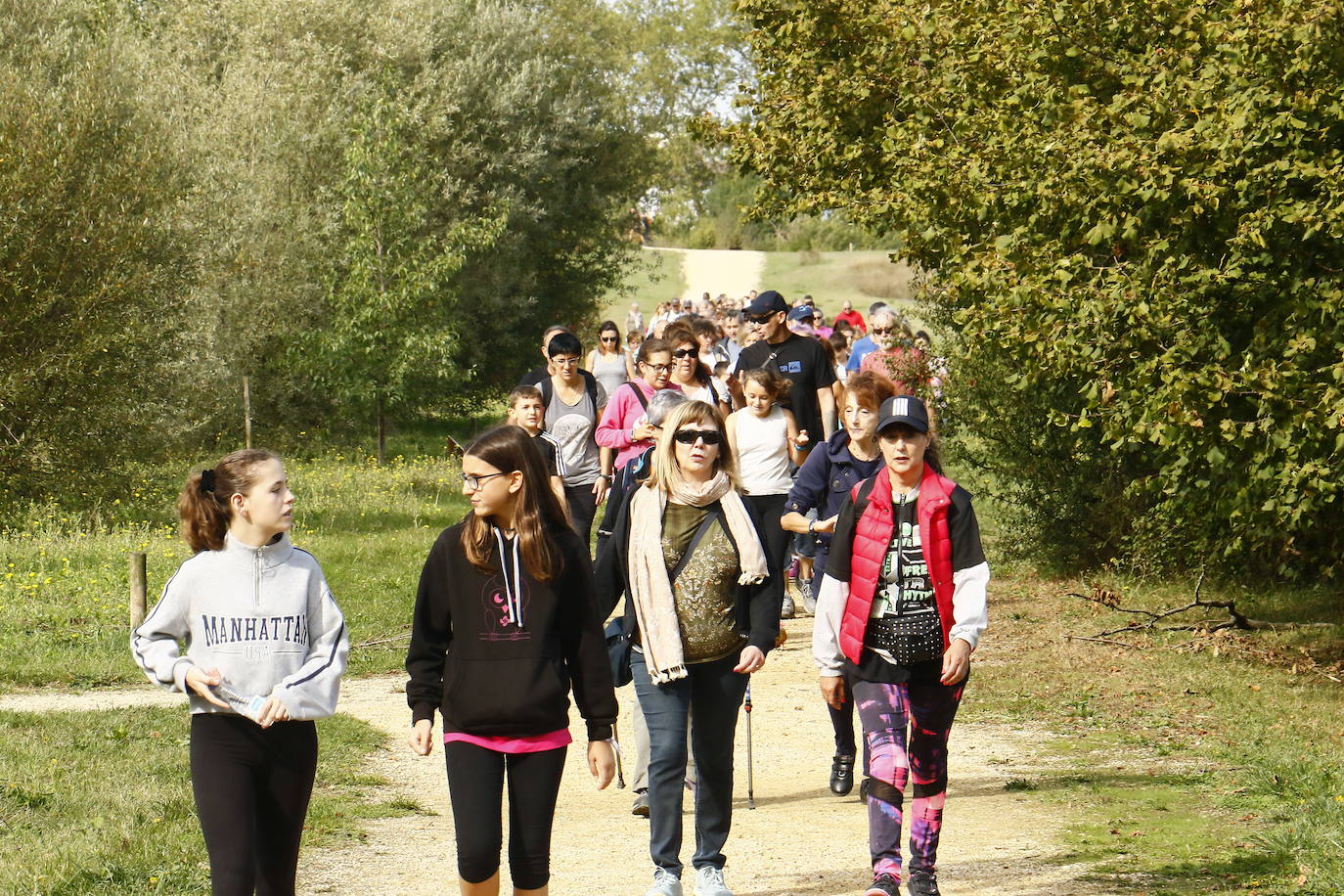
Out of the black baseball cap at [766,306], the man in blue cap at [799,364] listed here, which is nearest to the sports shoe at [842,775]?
the man in blue cap at [799,364]

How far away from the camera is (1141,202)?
32.9 feet

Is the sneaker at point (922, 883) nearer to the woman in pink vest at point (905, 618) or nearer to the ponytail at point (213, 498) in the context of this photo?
the woman in pink vest at point (905, 618)

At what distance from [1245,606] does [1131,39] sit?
5.42 metres

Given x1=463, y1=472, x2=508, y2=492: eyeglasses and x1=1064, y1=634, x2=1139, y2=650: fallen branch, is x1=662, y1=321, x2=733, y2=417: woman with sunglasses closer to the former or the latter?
x1=1064, y1=634, x2=1139, y2=650: fallen branch

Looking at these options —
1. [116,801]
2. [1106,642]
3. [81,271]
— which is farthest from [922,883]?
[81,271]

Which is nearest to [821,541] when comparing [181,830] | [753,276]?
[181,830]

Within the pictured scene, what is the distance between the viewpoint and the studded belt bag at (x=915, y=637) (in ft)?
20.2

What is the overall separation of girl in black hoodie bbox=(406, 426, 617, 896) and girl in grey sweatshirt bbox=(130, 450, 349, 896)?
0.34 metres

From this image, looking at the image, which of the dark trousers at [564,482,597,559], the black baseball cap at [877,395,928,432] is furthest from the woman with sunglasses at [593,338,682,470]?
the black baseball cap at [877,395,928,432]

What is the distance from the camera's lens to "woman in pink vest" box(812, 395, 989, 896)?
20.1 ft

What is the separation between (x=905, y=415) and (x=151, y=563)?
36.8 ft

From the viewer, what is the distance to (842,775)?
841 centimetres

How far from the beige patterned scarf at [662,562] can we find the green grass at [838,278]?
55151 mm

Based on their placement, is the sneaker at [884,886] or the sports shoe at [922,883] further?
the sports shoe at [922,883]
